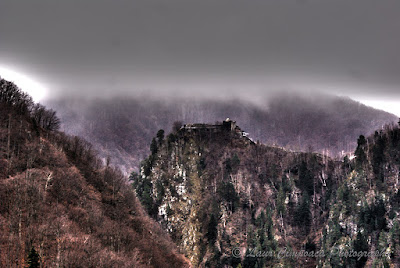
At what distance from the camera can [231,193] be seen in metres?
164

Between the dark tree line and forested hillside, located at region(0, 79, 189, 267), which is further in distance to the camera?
the dark tree line

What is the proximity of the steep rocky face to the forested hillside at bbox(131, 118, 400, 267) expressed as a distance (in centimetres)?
44

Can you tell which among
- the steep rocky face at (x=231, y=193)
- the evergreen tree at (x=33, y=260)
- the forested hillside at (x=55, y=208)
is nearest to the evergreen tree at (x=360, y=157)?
the steep rocky face at (x=231, y=193)

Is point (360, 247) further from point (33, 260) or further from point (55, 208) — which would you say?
point (33, 260)

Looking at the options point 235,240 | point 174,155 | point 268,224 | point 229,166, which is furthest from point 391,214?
point 174,155

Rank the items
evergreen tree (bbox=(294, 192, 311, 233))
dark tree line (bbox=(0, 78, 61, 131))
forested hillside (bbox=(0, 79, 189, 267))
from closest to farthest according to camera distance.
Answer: forested hillside (bbox=(0, 79, 189, 267)) → dark tree line (bbox=(0, 78, 61, 131)) → evergreen tree (bbox=(294, 192, 311, 233))

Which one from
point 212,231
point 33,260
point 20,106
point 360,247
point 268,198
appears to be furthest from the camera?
point 268,198

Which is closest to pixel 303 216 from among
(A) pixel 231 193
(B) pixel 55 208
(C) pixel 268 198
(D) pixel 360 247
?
(C) pixel 268 198

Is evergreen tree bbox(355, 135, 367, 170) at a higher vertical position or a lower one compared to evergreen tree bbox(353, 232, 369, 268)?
higher

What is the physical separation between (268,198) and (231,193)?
18.7 m

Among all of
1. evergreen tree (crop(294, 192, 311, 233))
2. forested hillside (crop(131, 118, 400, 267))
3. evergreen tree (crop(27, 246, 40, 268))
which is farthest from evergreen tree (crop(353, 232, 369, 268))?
evergreen tree (crop(27, 246, 40, 268))

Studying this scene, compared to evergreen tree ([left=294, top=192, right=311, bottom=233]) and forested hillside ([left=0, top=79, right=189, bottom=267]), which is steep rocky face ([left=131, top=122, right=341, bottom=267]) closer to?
evergreen tree ([left=294, top=192, right=311, bottom=233])

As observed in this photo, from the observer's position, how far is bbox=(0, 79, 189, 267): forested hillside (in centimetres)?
3975

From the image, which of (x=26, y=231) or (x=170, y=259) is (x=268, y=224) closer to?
(x=170, y=259)
